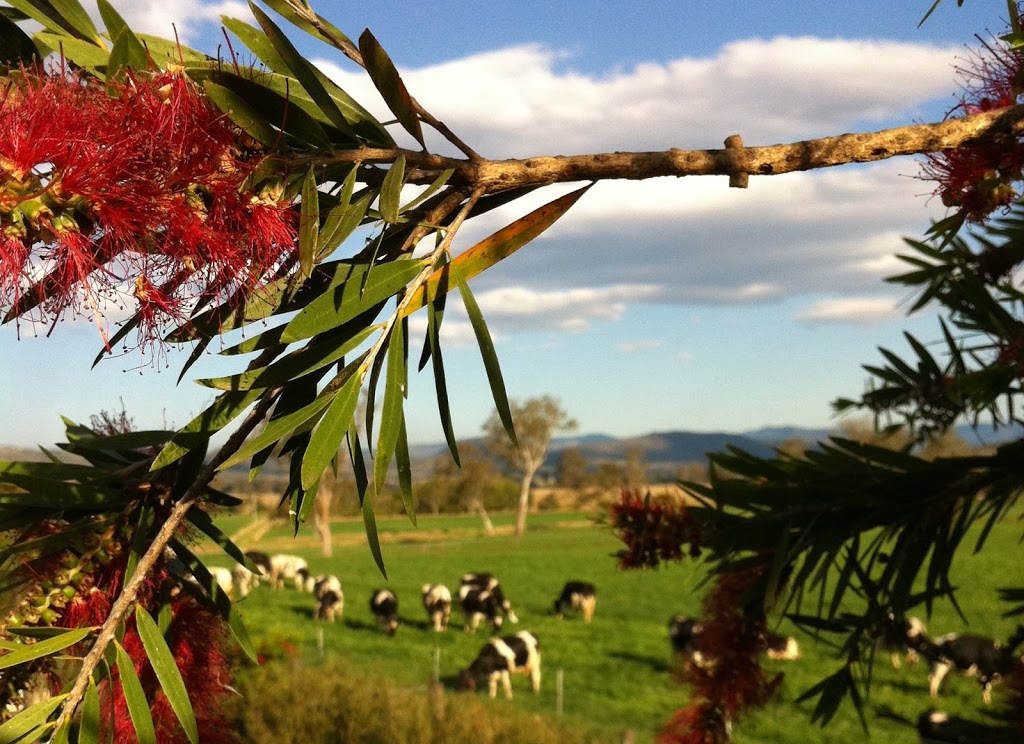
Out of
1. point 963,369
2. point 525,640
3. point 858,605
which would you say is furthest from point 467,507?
point 963,369

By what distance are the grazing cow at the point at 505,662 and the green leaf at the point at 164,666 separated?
1407 cm

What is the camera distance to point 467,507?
169 feet

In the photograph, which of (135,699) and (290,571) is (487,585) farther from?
(135,699)

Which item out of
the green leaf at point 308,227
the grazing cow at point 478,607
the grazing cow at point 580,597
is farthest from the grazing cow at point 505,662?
the green leaf at point 308,227

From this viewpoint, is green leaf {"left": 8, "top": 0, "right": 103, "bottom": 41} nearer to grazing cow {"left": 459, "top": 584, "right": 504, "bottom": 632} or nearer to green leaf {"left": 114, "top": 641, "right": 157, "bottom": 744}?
green leaf {"left": 114, "top": 641, "right": 157, "bottom": 744}

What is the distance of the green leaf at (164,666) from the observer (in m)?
0.72

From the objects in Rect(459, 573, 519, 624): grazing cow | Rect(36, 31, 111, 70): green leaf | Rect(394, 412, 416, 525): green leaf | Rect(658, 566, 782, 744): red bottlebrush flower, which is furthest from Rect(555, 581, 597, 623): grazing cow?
Rect(36, 31, 111, 70): green leaf

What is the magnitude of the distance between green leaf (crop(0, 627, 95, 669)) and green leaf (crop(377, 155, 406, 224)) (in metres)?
0.40

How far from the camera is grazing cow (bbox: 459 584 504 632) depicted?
19.6 m

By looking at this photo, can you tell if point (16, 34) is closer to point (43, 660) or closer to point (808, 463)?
point (43, 660)

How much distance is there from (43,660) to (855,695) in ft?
4.63

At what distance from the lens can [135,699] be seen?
702 millimetres

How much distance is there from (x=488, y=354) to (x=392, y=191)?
17 centimetres

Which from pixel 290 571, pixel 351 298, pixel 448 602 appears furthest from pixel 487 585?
pixel 351 298
